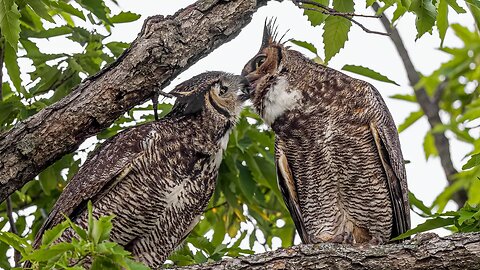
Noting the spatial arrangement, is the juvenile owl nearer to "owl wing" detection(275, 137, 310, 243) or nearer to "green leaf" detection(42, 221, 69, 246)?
"owl wing" detection(275, 137, 310, 243)

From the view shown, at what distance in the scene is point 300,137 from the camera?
484 centimetres

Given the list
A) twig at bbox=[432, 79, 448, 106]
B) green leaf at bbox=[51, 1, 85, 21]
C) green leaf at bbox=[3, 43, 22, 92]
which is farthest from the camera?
twig at bbox=[432, 79, 448, 106]

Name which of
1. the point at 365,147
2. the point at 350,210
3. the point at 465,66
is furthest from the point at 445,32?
the point at 465,66

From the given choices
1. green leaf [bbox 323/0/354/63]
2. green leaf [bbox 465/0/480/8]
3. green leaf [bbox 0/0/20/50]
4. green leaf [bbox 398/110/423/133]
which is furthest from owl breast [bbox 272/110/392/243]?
green leaf [bbox 398/110/423/133]

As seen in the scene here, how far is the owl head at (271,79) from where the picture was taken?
4.92m

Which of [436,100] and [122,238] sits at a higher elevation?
[436,100]

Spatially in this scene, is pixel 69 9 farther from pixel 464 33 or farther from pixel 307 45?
pixel 464 33

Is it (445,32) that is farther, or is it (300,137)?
(300,137)

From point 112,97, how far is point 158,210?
685 millimetres

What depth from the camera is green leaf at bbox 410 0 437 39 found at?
3.76m

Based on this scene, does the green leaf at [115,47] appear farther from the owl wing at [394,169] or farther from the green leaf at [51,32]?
the owl wing at [394,169]

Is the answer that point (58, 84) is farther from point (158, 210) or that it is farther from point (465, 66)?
point (465, 66)

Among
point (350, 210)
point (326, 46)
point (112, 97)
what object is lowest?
point (112, 97)

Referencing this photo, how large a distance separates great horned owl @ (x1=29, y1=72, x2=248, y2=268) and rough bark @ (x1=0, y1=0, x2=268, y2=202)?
42cm
